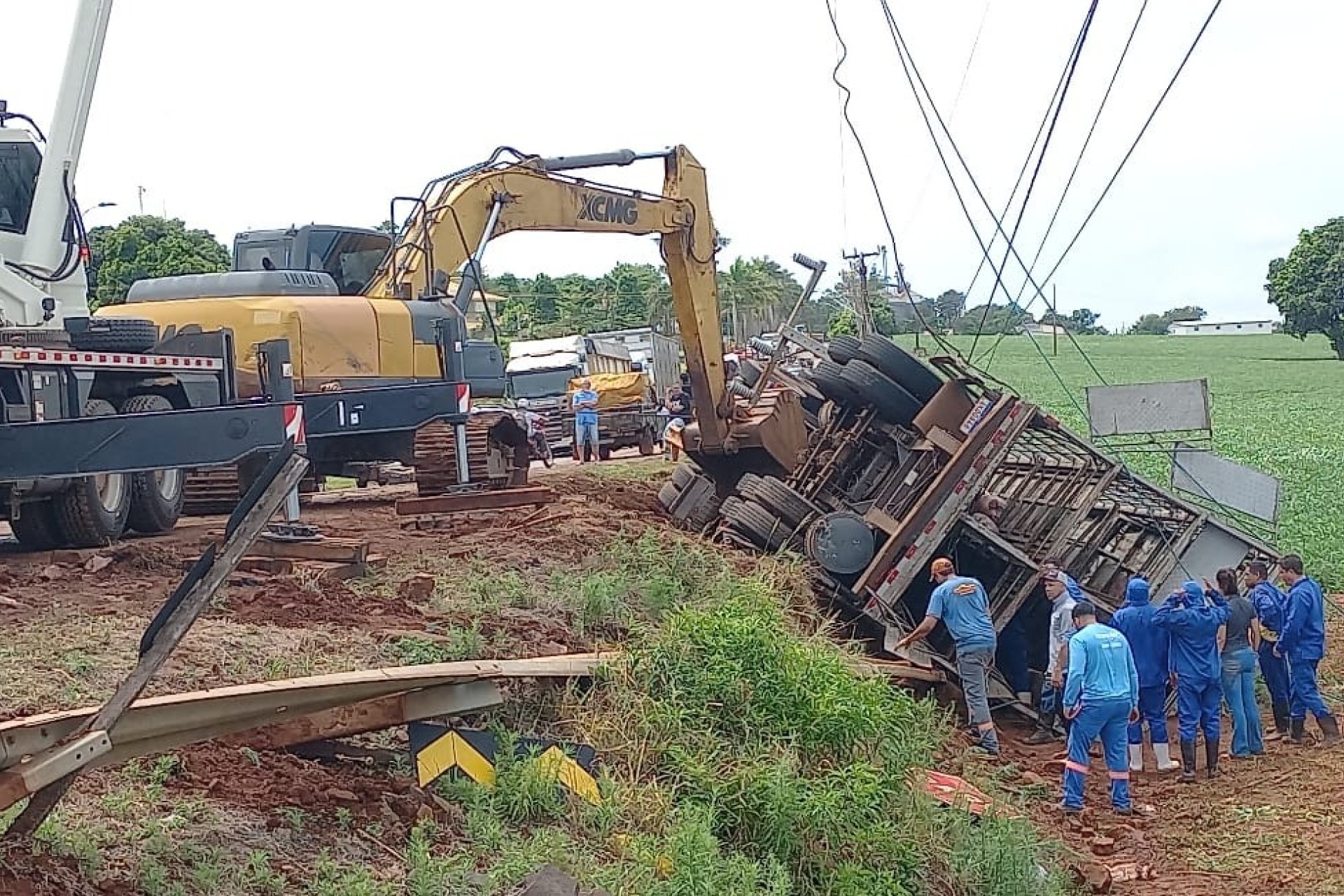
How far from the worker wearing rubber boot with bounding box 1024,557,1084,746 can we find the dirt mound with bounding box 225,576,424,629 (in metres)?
4.99

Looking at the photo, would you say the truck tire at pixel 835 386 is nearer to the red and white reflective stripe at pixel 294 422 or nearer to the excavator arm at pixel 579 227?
the excavator arm at pixel 579 227

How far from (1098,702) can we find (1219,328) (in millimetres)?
135357

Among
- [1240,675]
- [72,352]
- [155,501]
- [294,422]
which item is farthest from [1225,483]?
[72,352]

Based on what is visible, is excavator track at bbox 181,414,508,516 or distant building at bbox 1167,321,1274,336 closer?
excavator track at bbox 181,414,508,516

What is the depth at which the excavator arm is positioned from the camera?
1402 centimetres

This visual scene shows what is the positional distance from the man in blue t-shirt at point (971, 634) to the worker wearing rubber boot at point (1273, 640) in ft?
7.71

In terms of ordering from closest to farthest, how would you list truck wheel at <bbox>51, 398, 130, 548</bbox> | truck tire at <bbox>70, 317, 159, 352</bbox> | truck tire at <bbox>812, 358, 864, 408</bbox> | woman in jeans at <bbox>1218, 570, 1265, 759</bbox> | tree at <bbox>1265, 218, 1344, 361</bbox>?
truck tire at <bbox>70, 317, 159, 352</bbox> → truck wheel at <bbox>51, 398, 130, 548</bbox> → woman in jeans at <bbox>1218, 570, 1265, 759</bbox> → truck tire at <bbox>812, 358, 864, 408</bbox> → tree at <bbox>1265, 218, 1344, 361</bbox>

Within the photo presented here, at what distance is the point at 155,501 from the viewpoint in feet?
38.7

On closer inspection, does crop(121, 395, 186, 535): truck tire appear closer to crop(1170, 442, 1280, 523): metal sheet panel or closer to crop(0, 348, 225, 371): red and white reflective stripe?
crop(0, 348, 225, 371): red and white reflective stripe

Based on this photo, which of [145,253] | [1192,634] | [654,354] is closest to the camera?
[1192,634]

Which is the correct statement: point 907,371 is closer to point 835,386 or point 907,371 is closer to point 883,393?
point 883,393

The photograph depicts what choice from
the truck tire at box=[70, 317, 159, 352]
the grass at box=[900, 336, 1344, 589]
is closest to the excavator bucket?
the grass at box=[900, 336, 1344, 589]

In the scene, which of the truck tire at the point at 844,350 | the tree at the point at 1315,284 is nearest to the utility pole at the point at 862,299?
the truck tire at the point at 844,350

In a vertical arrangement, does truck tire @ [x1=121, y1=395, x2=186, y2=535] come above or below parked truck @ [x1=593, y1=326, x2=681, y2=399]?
above
